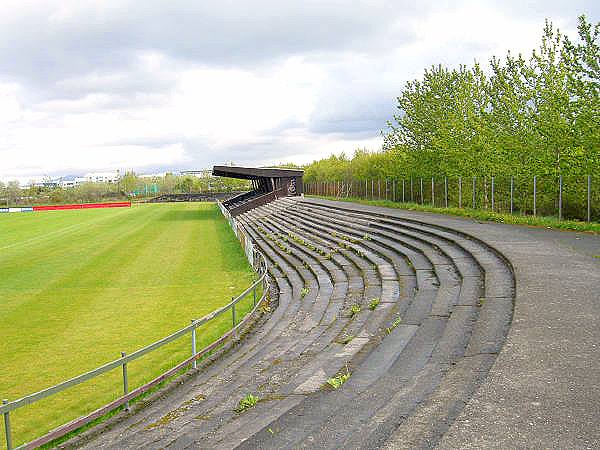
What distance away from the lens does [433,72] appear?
130 ft

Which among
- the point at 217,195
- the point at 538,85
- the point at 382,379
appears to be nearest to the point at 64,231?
the point at 538,85

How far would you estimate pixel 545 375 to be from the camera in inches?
227

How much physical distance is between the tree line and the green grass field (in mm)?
13427

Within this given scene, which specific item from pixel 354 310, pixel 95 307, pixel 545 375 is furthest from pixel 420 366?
pixel 95 307

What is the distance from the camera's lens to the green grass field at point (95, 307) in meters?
9.09

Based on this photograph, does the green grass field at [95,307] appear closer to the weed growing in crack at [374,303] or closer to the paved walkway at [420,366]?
the paved walkway at [420,366]

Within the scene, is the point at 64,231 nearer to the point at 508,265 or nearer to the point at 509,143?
the point at 509,143

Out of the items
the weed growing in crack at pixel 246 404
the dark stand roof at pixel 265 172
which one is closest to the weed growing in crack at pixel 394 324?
the weed growing in crack at pixel 246 404

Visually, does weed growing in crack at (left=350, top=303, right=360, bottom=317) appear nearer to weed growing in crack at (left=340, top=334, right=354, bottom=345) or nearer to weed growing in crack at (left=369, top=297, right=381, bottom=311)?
weed growing in crack at (left=369, top=297, right=381, bottom=311)

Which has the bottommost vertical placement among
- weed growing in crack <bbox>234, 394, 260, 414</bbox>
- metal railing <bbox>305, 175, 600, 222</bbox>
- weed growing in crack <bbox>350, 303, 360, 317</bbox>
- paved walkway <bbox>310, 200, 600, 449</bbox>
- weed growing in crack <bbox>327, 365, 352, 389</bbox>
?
weed growing in crack <bbox>350, 303, 360, 317</bbox>

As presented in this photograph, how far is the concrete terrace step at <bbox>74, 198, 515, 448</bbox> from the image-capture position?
519 centimetres

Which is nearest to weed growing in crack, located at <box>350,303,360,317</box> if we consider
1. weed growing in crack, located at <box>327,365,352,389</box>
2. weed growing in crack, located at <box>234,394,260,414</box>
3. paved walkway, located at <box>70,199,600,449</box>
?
paved walkway, located at <box>70,199,600,449</box>

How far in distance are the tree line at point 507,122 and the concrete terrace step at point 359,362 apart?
9.08 metres

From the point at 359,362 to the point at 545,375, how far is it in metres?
2.42
